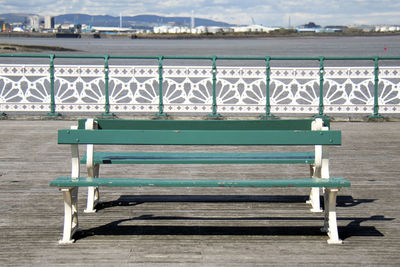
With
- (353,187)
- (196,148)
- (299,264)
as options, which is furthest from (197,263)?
(196,148)

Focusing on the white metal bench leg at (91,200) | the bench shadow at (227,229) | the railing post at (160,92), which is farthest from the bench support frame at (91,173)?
the railing post at (160,92)

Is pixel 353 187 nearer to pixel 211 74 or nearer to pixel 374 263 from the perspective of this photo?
pixel 374 263

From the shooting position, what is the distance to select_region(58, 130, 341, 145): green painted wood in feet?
17.6

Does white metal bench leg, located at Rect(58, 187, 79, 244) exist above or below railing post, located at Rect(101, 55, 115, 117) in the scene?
below

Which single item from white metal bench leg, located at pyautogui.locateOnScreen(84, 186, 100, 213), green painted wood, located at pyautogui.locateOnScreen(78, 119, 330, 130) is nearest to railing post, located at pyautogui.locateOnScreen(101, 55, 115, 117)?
white metal bench leg, located at pyautogui.locateOnScreen(84, 186, 100, 213)

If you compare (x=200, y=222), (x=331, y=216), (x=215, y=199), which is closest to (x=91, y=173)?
(x=200, y=222)

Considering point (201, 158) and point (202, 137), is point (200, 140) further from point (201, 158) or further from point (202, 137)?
point (201, 158)

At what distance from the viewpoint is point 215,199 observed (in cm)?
704

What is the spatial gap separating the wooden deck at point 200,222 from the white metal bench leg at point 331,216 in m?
0.08

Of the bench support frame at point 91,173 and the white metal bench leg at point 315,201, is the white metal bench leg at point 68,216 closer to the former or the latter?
the bench support frame at point 91,173

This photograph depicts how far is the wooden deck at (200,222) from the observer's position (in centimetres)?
523

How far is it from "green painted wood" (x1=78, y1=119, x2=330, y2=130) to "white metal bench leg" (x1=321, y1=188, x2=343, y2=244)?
0.81m

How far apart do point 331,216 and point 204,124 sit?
149 centimetres

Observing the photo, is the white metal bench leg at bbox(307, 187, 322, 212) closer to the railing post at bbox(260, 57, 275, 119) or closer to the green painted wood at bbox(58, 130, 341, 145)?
the green painted wood at bbox(58, 130, 341, 145)
